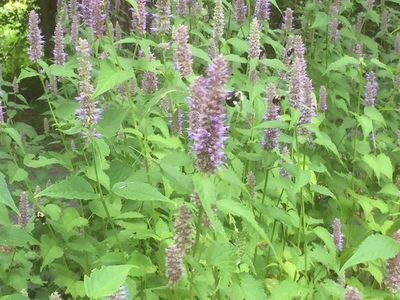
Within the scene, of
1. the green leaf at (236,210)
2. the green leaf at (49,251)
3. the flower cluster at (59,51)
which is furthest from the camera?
the flower cluster at (59,51)

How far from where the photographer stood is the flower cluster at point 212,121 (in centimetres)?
177

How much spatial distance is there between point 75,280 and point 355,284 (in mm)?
1993

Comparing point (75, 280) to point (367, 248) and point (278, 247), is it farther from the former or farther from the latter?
point (367, 248)

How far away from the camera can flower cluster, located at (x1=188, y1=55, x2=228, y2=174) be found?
A: 5.82 ft

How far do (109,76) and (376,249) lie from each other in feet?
4.80

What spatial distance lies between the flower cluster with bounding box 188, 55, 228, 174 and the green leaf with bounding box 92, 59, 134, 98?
2.06 feet

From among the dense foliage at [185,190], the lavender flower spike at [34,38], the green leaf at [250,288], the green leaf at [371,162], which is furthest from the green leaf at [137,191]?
the green leaf at [371,162]

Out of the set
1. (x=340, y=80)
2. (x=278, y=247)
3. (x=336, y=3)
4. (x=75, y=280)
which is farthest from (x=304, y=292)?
(x=336, y=3)

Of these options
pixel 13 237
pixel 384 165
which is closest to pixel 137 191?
pixel 13 237

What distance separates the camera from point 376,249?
7.11 ft

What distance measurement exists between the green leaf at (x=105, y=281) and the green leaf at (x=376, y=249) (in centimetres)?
94

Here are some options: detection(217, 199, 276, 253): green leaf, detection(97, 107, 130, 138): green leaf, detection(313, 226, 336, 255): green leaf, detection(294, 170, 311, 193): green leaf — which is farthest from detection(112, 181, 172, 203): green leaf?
detection(313, 226, 336, 255): green leaf

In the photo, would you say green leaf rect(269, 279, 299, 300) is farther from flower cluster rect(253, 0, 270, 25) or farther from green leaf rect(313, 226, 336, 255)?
flower cluster rect(253, 0, 270, 25)

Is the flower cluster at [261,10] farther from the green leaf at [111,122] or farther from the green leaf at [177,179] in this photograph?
the green leaf at [177,179]
